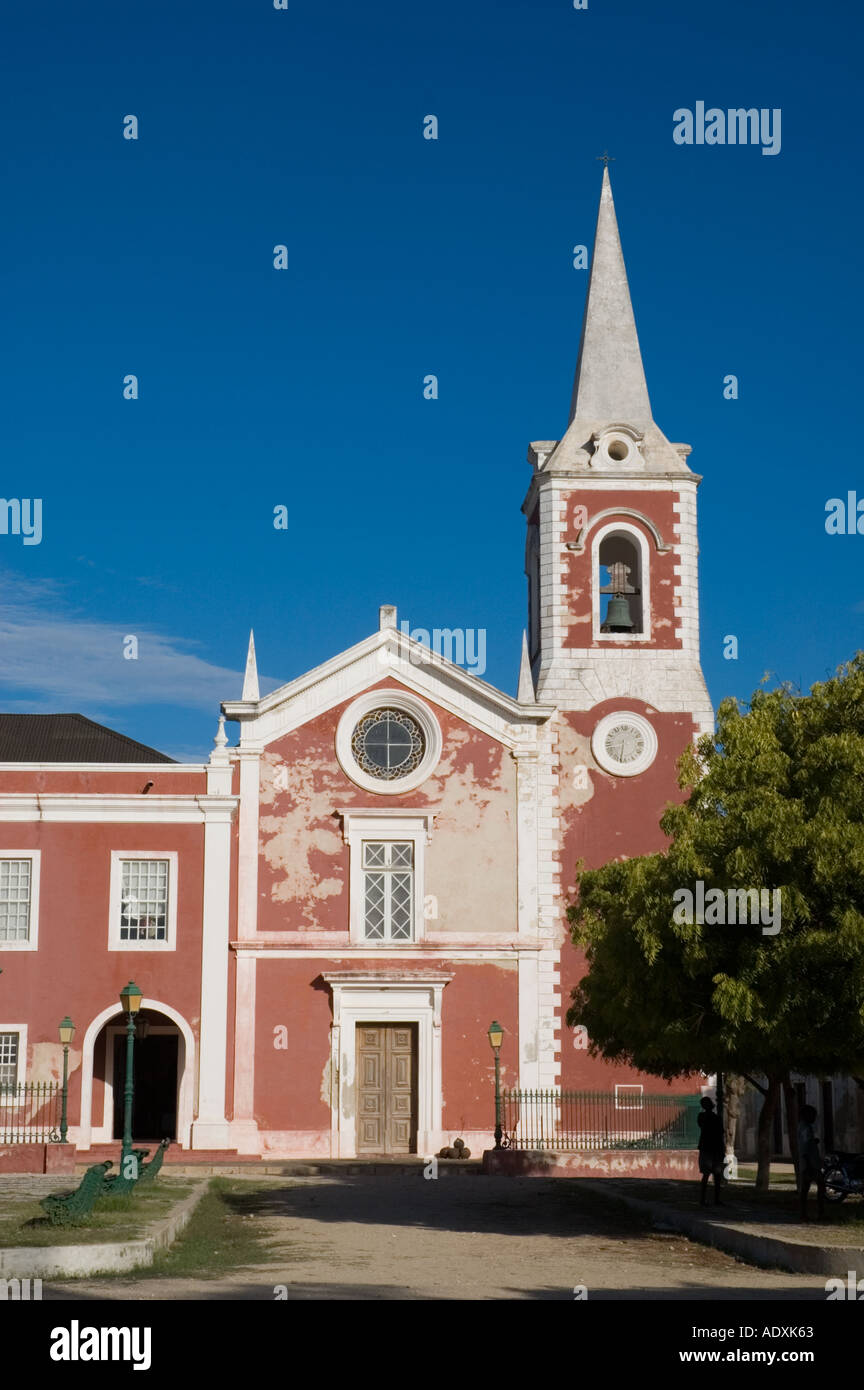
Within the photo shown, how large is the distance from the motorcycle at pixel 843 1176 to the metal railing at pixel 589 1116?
7.89 metres

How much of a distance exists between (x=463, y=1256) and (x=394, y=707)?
60.6ft

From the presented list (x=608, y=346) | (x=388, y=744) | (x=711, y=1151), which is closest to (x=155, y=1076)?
(x=388, y=744)

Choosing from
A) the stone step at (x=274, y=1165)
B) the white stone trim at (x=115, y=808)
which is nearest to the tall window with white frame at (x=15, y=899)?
the white stone trim at (x=115, y=808)

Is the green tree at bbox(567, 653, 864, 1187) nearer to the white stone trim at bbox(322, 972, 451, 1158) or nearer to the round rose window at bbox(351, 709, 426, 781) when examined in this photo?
the white stone trim at bbox(322, 972, 451, 1158)

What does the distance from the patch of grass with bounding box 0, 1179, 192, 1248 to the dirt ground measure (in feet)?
3.88

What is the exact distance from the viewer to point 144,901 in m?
33.0

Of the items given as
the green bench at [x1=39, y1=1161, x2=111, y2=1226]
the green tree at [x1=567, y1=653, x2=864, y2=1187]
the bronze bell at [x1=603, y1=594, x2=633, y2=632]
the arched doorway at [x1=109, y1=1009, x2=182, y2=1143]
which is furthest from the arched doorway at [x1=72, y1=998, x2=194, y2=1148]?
the green bench at [x1=39, y1=1161, x2=111, y2=1226]

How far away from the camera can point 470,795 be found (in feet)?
→ 112

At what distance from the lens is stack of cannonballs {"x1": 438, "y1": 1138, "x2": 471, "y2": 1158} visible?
31406mm

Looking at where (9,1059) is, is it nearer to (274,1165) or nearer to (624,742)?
(274,1165)

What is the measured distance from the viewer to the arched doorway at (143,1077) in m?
31.9
